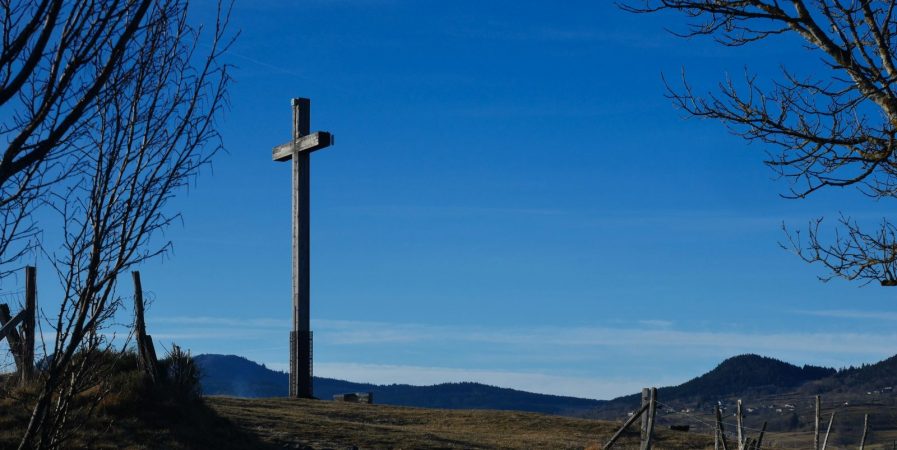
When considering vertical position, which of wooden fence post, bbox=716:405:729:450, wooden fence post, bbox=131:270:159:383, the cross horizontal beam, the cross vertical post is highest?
the cross horizontal beam

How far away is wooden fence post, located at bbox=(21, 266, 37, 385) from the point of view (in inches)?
768

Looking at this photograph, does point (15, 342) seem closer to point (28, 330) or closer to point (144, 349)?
point (28, 330)

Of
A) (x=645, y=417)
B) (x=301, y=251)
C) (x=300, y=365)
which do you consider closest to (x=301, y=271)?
(x=301, y=251)

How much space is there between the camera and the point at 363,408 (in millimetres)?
29703

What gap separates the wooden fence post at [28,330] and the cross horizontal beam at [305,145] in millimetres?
11358

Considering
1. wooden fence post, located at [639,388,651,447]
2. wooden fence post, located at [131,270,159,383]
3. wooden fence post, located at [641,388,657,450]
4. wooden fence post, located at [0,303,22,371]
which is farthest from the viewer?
wooden fence post, located at [639,388,651,447]

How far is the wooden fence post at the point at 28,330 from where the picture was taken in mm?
19503

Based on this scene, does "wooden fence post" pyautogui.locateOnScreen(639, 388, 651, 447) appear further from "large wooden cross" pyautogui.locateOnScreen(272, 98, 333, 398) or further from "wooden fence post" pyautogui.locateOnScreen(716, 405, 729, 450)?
"large wooden cross" pyautogui.locateOnScreen(272, 98, 333, 398)

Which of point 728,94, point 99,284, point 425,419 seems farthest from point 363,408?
point 99,284

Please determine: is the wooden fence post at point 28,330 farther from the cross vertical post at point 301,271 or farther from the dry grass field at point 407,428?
the cross vertical post at point 301,271

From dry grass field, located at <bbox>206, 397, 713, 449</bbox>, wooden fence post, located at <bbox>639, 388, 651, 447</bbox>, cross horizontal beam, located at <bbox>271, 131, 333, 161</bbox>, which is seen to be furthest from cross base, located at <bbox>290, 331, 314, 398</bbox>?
wooden fence post, located at <bbox>639, 388, 651, 447</bbox>

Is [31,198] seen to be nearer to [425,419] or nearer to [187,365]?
[187,365]

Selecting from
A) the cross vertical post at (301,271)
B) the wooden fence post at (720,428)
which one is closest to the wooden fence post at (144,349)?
the cross vertical post at (301,271)

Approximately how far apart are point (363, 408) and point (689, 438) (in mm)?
9217
